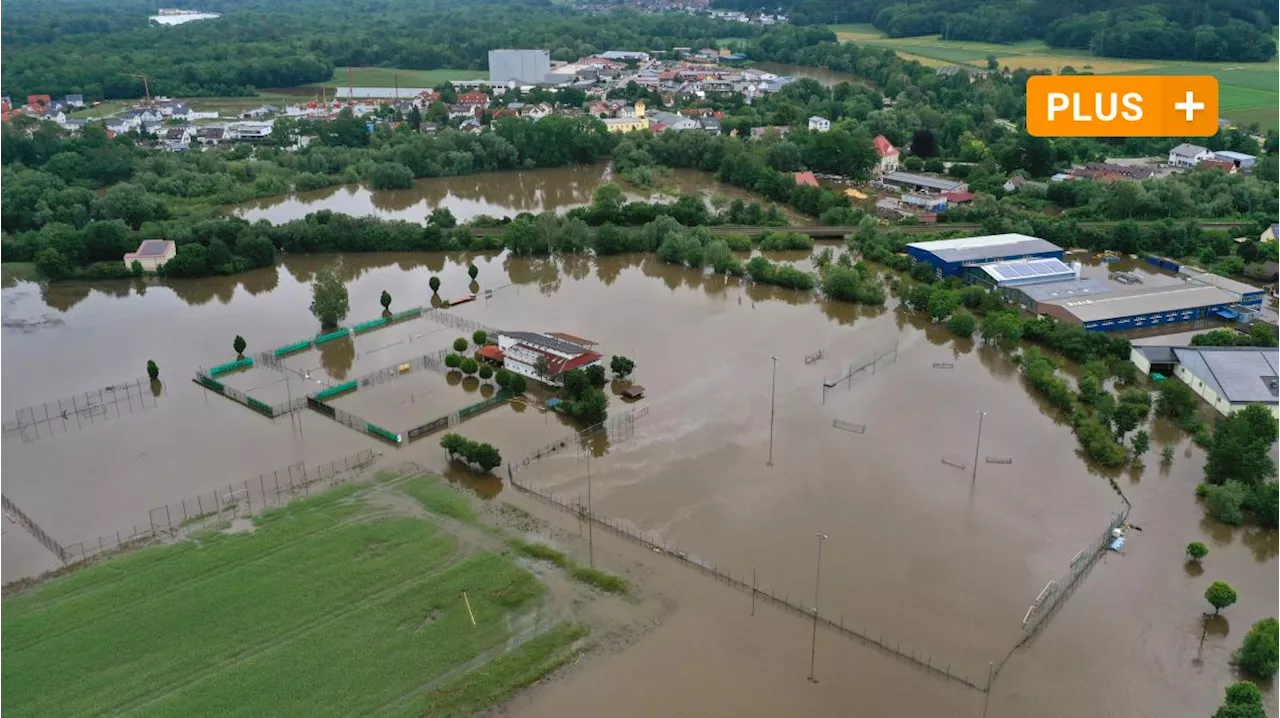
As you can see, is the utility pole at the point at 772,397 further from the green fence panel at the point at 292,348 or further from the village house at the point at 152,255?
the village house at the point at 152,255

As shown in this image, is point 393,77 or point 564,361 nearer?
point 564,361

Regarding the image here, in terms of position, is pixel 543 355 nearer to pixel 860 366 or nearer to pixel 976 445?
pixel 860 366

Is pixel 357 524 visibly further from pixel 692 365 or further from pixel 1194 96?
pixel 1194 96

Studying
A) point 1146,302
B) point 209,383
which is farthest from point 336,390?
point 1146,302

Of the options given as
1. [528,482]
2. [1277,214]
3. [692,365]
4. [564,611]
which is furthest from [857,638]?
[1277,214]

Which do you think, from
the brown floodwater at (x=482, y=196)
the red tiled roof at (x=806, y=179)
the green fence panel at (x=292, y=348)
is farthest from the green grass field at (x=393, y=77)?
the green fence panel at (x=292, y=348)

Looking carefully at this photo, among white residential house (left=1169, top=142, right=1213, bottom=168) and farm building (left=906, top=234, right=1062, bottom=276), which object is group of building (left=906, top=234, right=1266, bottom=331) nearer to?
farm building (left=906, top=234, right=1062, bottom=276)

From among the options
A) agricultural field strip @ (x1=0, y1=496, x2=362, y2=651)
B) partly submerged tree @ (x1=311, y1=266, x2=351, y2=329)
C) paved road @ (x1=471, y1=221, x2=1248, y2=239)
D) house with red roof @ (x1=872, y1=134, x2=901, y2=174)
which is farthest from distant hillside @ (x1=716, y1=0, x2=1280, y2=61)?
agricultural field strip @ (x1=0, y1=496, x2=362, y2=651)
